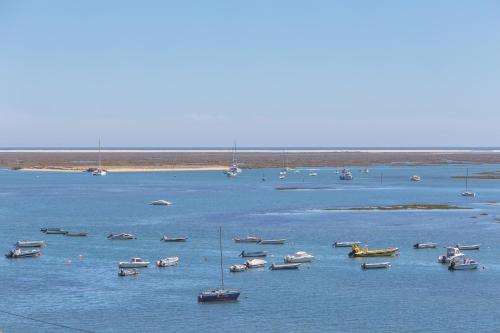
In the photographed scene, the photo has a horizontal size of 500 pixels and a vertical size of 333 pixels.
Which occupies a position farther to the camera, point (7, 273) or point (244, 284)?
point (7, 273)

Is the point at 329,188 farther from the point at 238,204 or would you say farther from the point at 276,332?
the point at 276,332

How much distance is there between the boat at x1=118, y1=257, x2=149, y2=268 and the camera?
73250 millimetres

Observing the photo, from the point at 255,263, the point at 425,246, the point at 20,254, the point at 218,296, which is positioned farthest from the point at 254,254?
the point at 20,254

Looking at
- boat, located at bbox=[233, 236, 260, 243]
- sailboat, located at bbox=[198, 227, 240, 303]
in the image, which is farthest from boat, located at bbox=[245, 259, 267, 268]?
sailboat, located at bbox=[198, 227, 240, 303]

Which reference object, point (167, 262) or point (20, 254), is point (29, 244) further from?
point (167, 262)

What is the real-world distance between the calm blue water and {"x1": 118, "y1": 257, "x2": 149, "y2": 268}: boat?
38.5 inches

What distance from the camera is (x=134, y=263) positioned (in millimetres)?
73688

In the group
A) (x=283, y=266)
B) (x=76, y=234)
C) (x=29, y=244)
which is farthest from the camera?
(x=76, y=234)

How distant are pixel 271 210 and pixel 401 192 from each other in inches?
1728

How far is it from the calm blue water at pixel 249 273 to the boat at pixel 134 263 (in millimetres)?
978

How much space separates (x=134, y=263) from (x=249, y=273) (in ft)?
34.2

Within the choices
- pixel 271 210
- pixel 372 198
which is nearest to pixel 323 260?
pixel 271 210

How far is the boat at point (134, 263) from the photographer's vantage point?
73250 mm

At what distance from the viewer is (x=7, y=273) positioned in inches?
2862
